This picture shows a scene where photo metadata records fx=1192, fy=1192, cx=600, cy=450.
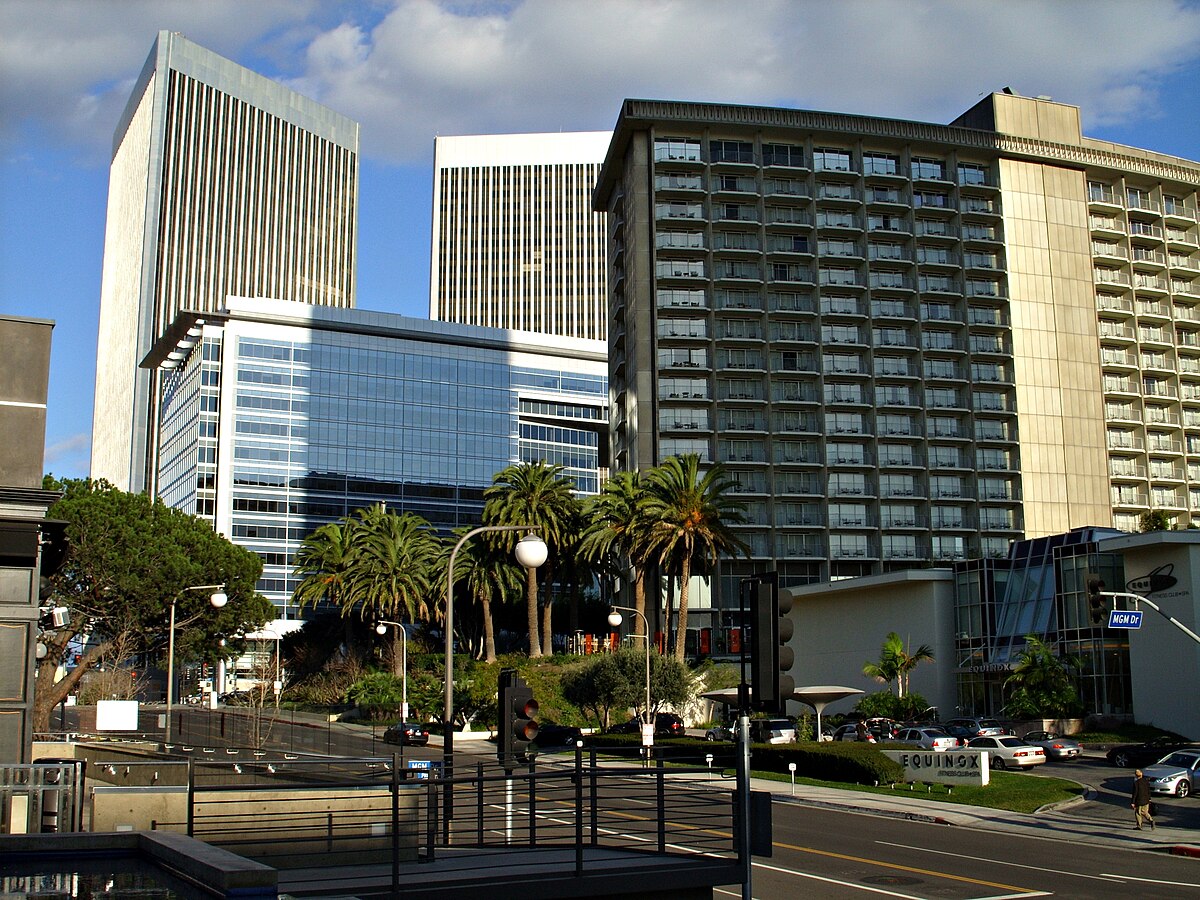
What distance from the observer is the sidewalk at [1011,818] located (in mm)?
→ 28141

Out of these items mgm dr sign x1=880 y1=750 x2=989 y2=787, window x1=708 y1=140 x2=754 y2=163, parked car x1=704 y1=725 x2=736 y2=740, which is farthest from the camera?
window x1=708 y1=140 x2=754 y2=163

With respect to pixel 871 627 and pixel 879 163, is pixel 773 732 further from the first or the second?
pixel 879 163

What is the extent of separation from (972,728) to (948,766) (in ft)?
46.1

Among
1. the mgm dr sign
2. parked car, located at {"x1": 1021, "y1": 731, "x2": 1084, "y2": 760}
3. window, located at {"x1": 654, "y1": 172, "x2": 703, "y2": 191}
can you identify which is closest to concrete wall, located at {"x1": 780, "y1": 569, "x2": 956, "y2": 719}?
parked car, located at {"x1": 1021, "y1": 731, "x2": 1084, "y2": 760}

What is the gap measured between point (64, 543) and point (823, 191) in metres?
93.4

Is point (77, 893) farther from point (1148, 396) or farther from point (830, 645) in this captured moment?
point (1148, 396)

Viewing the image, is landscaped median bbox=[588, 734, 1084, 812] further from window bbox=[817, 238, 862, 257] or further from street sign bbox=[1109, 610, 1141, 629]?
window bbox=[817, 238, 862, 257]

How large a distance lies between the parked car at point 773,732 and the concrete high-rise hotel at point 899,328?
150 ft

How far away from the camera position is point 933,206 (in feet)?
365

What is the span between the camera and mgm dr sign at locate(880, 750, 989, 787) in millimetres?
38594

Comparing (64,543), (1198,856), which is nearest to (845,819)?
(1198,856)

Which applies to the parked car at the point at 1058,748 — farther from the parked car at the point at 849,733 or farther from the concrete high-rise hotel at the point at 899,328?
the concrete high-rise hotel at the point at 899,328

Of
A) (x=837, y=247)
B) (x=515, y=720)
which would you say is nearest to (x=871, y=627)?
(x=837, y=247)

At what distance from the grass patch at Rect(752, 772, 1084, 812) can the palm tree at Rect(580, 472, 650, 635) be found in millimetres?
32180
